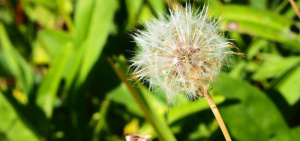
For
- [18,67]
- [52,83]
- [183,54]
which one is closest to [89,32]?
[52,83]

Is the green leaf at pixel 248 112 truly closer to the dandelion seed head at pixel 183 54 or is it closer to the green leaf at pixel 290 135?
the green leaf at pixel 290 135

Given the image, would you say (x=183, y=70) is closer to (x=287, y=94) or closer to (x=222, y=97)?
(x=222, y=97)

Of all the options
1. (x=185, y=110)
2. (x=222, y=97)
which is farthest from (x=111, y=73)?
(x=222, y=97)

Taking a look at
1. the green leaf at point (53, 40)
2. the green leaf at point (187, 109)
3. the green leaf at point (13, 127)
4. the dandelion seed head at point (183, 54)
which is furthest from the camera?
the green leaf at point (53, 40)

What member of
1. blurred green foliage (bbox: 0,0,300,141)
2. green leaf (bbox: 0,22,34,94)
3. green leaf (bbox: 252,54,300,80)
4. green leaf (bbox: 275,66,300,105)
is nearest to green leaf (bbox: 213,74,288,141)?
blurred green foliage (bbox: 0,0,300,141)

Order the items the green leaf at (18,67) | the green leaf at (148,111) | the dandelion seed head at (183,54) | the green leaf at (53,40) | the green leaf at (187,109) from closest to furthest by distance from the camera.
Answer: the dandelion seed head at (183,54) < the green leaf at (148,111) < the green leaf at (187,109) < the green leaf at (18,67) < the green leaf at (53,40)

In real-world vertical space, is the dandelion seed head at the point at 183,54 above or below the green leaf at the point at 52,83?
below

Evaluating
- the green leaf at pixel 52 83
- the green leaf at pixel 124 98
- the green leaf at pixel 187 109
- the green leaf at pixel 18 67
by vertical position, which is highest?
the green leaf at pixel 18 67

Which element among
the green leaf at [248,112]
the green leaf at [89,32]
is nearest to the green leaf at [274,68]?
the green leaf at [248,112]
